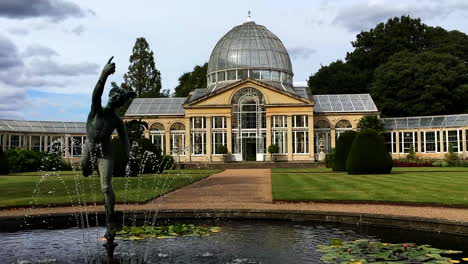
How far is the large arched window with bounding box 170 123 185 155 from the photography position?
173 feet

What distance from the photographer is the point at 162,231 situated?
36.0 ft

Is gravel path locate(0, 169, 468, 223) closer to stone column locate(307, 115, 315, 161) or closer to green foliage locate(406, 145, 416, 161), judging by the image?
stone column locate(307, 115, 315, 161)

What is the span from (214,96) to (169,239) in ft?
133

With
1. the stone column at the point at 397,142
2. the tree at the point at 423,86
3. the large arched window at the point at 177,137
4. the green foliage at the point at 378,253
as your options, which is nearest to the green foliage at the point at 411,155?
the stone column at the point at 397,142

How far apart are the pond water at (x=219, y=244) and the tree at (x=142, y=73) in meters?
64.0

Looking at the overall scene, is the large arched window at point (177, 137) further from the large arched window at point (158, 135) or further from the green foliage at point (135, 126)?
the green foliage at point (135, 126)

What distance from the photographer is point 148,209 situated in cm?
1406

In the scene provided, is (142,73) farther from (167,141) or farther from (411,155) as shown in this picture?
(411,155)

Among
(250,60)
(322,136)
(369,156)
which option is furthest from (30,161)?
(322,136)

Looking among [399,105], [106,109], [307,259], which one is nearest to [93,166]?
[106,109]

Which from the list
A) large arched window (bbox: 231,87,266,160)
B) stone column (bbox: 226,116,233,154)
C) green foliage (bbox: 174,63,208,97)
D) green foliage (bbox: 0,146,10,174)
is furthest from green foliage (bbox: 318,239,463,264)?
green foliage (bbox: 174,63,208,97)

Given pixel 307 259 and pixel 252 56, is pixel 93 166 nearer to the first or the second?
pixel 307 259

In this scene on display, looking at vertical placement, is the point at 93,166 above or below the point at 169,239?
above

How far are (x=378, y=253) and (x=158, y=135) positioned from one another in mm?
46667
